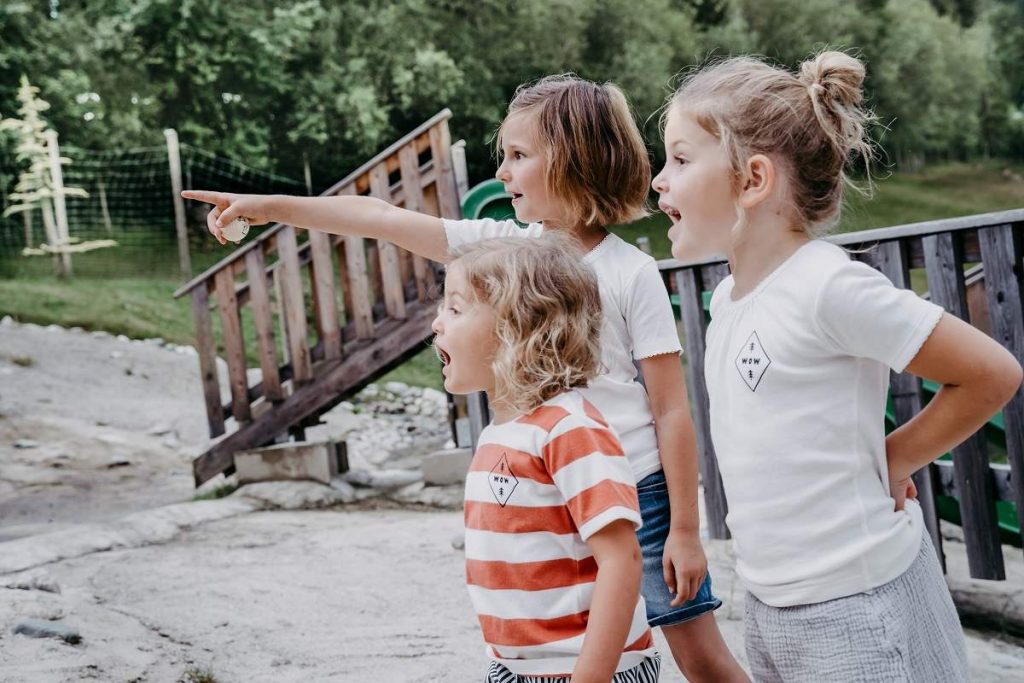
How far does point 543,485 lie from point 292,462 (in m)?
4.84

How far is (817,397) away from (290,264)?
496cm

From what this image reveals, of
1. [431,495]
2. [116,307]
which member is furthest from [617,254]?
[116,307]

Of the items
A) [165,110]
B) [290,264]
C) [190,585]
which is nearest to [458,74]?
[165,110]

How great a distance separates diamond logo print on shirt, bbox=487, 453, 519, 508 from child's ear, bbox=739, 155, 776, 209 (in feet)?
1.52

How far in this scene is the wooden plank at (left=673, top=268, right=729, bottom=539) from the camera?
3.46 metres

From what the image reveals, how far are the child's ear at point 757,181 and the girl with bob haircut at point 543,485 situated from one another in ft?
0.84

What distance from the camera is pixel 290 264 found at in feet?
19.4

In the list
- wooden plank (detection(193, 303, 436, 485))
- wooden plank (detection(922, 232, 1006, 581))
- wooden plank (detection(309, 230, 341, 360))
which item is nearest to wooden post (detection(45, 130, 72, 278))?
wooden plank (detection(193, 303, 436, 485))

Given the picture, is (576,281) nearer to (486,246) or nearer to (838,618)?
(486,246)

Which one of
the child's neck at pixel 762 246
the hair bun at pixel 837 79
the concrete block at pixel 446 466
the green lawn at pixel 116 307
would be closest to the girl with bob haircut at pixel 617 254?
the child's neck at pixel 762 246

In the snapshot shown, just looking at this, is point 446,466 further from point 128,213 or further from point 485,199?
point 128,213

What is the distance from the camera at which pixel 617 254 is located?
1709 millimetres

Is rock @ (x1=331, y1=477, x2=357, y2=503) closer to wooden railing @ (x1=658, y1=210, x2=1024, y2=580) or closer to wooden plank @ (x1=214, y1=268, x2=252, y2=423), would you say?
wooden plank @ (x1=214, y1=268, x2=252, y2=423)

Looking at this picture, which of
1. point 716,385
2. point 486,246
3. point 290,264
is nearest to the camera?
point 716,385
